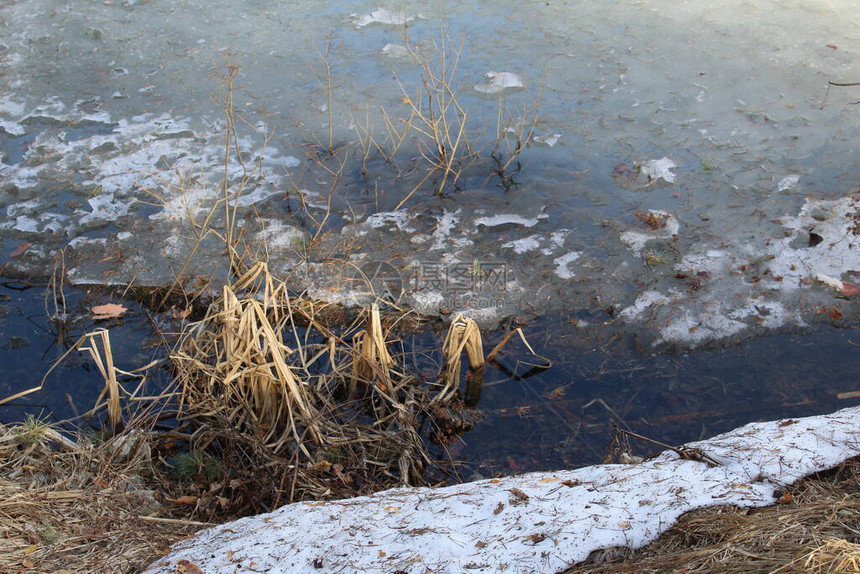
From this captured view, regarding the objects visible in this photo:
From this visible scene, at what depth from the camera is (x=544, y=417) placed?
3.29 m

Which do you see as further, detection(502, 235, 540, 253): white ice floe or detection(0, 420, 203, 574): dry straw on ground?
detection(502, 235, 540, 253): white ice floe

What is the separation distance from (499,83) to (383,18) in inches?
68.0

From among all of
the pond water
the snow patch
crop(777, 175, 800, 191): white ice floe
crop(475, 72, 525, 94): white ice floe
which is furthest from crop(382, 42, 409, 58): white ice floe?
crop(777, 175, 800, 191): white ice floe

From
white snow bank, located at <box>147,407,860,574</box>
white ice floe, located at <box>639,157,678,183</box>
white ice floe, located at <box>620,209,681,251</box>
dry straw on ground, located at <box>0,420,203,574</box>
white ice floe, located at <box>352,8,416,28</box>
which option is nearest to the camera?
white snow bank, located at <box>147,407,860,574</box>

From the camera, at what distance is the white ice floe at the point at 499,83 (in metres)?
5.70

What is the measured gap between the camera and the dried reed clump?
291 centimetres

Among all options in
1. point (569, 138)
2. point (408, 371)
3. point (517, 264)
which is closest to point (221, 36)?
point (569, 138)

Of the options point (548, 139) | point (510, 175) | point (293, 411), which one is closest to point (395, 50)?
point (548, 139)

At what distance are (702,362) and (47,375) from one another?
335cm

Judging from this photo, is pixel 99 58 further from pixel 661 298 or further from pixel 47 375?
pixel 661 298

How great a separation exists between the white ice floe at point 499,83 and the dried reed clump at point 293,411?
3176 millimetres

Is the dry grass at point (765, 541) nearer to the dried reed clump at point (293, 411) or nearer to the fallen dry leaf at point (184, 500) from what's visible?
the dried reed clump at point (293, 411)

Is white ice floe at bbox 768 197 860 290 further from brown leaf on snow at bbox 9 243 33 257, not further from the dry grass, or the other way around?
brown leaf on snow at bbox 9 243 33 257

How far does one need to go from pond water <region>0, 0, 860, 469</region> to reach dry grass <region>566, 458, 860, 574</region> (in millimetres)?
1020
